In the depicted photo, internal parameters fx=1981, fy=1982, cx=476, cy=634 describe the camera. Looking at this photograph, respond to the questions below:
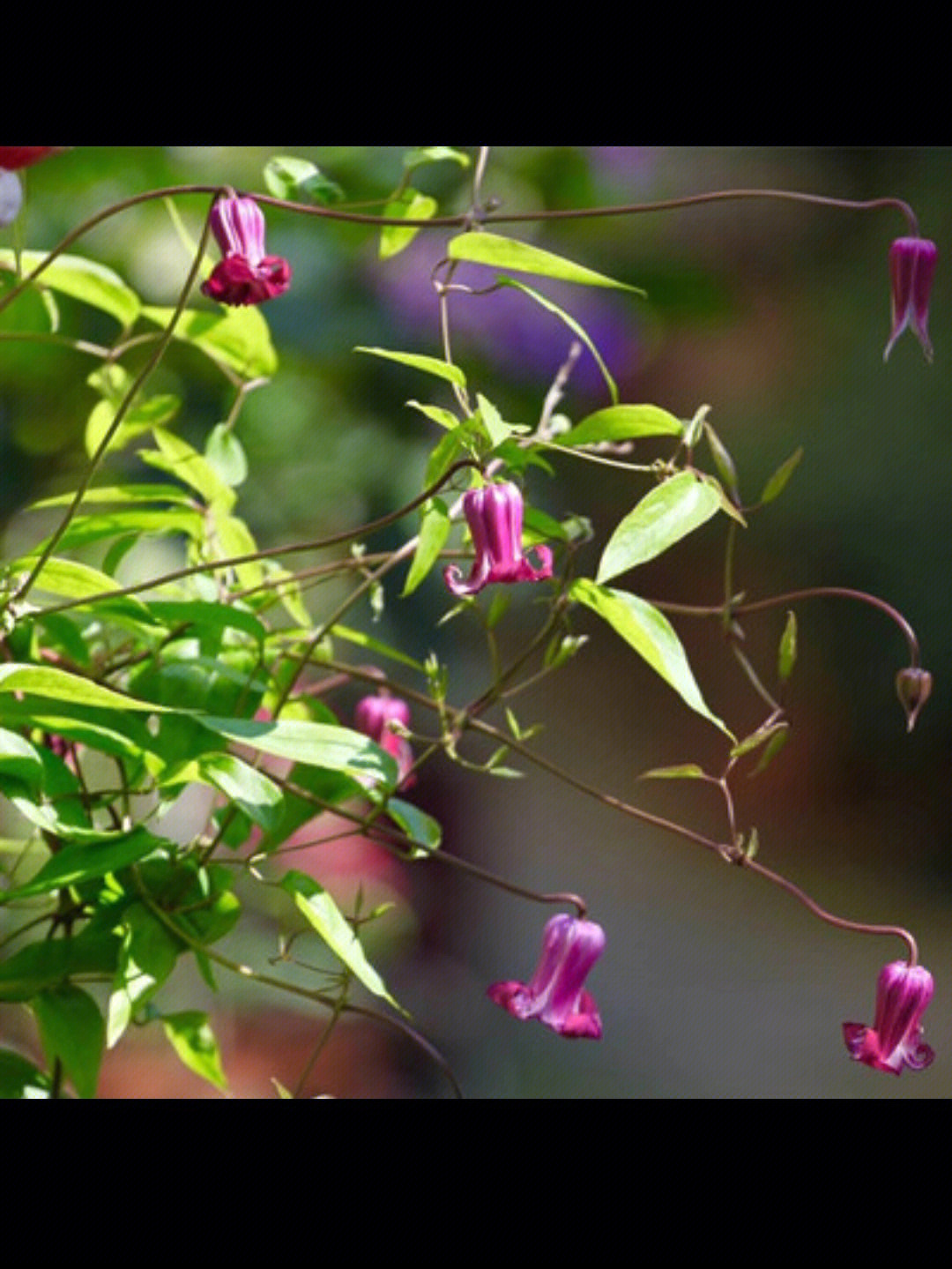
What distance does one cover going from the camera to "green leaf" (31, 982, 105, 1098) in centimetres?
68

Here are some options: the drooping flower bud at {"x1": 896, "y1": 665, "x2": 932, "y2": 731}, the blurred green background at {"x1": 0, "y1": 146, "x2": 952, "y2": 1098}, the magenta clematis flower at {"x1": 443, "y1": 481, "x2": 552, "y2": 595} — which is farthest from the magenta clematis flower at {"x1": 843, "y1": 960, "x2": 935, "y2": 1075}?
the blurred green background at {"x1": 0, "y1": 146, "x2": 952, "y2": 1098}

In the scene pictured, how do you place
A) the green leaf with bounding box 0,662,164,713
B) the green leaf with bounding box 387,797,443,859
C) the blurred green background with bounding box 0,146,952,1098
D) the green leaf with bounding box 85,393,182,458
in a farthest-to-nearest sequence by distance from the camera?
the blurred green background with bounding box 0,146,952,1098 < the green leaf with bounding box 85,393,182,458 < the green leaf with bounding box 387,797,443,859 < the green leaf with bounding box 0,662,164,713

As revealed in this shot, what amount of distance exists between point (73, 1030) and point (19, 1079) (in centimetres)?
5

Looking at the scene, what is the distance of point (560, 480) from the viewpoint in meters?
2.87

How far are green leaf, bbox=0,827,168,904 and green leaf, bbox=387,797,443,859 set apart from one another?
86mm

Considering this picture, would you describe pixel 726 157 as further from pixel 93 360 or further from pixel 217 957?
pixel 217 957

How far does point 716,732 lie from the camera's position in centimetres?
276

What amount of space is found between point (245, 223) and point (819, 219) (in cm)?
227

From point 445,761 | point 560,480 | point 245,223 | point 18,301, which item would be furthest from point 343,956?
point 560,480

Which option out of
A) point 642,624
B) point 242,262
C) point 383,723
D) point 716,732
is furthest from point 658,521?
point 716,732

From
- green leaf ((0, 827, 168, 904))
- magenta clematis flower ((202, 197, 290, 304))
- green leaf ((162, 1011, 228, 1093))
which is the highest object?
magenta clematis flower ((202, 197, 290, 304))

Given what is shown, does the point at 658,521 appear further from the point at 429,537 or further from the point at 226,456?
the point at 226,456

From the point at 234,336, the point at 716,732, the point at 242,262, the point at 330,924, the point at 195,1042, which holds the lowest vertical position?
the point at 716,732

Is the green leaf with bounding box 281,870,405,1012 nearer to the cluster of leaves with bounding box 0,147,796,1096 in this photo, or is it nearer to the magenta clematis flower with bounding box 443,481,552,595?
the cluster of leaves with bounding box 0,147,796,1096
